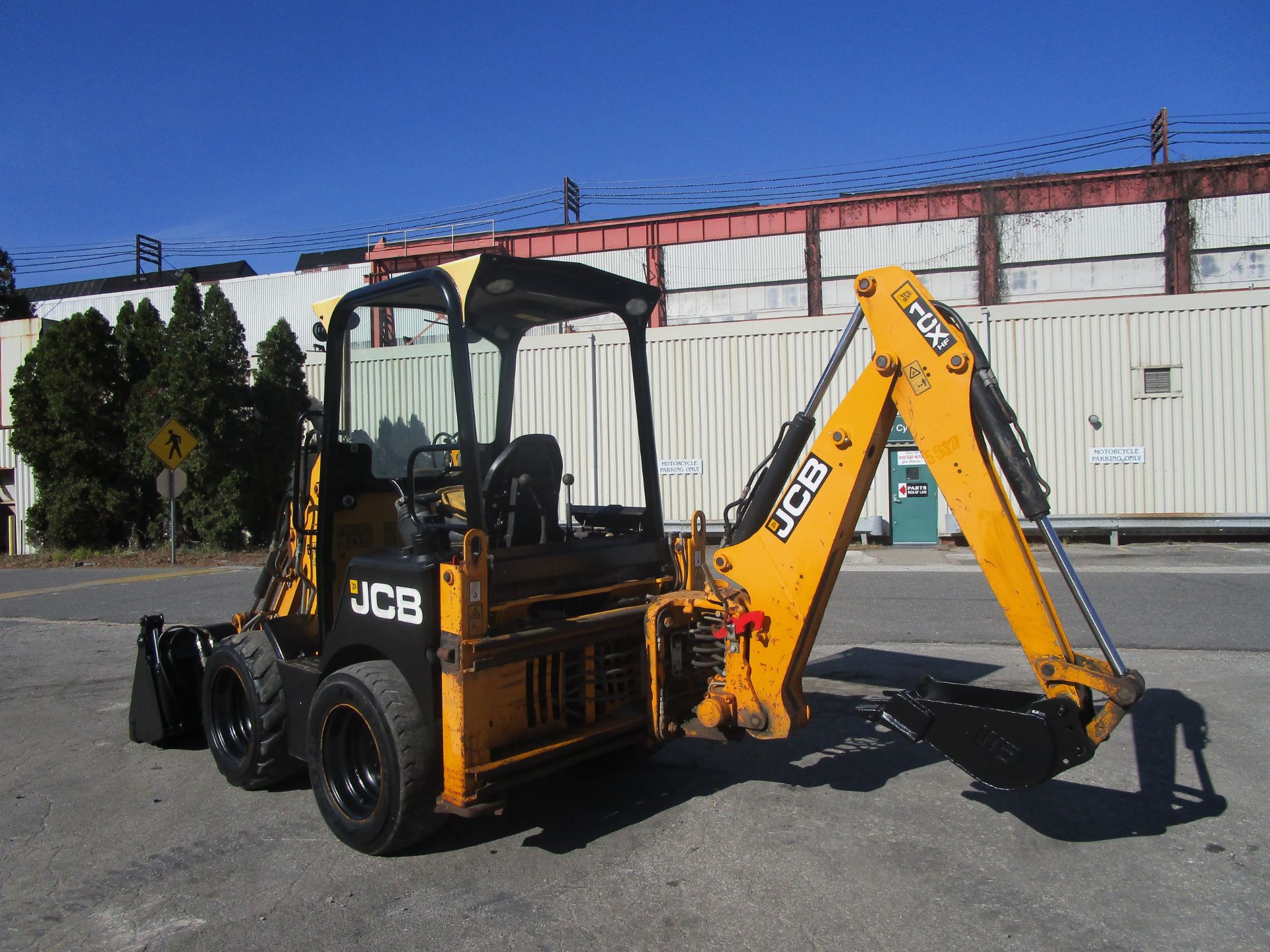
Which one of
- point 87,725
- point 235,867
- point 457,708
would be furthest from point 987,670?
point 87,725

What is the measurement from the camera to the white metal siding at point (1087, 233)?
27.1 meters

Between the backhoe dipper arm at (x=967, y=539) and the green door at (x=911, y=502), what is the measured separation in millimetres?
13384

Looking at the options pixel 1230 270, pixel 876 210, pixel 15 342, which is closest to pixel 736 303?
pixel 876 210

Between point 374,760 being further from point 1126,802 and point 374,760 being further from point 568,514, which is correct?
point 1126,802

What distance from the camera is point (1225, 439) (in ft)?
53.3

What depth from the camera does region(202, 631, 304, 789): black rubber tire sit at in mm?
4703

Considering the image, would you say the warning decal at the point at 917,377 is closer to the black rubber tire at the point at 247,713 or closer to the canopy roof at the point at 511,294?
the canopy roof at the point at 511,294

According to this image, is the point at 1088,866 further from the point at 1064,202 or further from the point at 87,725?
the point at 1064,202

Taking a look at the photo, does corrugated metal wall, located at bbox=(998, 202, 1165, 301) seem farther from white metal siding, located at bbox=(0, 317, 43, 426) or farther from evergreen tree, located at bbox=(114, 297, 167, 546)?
white metal siding, located at bbox=(0, 317, 43, 426)

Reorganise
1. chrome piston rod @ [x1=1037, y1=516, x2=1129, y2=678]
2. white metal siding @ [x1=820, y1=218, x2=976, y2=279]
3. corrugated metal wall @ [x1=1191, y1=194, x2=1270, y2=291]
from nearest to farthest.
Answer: chrome piston rod @ [x1=1037, y1=516, x2=1129, y2=678], corrugated metal wall @ [x1=1191, y1=194, x2=1270, y2=291], white metal siding @ [x1=820, y1=218, x2=976, y2=279]

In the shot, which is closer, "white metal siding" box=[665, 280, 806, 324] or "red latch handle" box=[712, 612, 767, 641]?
"red latch handle" box=[712, 612, 767, 641]

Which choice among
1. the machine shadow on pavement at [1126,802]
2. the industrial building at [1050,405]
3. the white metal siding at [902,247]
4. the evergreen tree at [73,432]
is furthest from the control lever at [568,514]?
the white metal siding at [902,247]

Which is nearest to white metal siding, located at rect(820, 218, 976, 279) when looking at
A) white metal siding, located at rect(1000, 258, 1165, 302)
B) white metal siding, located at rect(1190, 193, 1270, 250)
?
white metal siding, located at rect(1000, 258, 1165, 302)

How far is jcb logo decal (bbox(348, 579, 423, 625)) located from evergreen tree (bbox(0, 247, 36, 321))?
38.1 m
